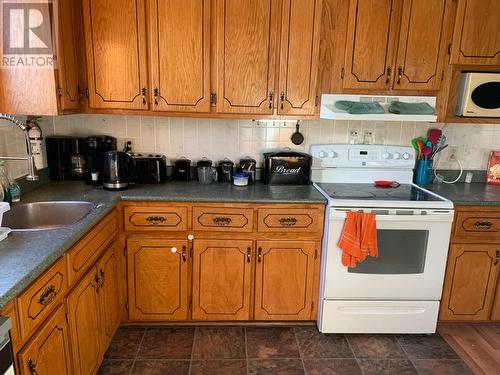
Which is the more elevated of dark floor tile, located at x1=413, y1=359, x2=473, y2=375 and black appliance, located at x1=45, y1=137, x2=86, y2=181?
black appliance, located at x1=45, y1=137, x2=86, y2=181

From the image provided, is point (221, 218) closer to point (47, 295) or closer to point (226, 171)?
point (226, 171)

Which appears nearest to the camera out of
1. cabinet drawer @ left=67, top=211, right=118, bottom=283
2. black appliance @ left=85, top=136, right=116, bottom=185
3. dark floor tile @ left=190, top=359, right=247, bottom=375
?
cabinet drawer @ left=67, top=211, right=118, bottom=283

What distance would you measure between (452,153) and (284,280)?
62.9 inches

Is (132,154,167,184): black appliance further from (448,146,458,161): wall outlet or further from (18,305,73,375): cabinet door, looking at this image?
(448,146,458,161): wall outlet

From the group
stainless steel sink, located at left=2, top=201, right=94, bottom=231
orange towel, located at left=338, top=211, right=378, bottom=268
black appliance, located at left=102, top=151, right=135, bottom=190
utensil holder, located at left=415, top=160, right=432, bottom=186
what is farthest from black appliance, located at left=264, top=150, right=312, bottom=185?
stainless steel sink, located at left=2, top=201, right=94, bottom=231

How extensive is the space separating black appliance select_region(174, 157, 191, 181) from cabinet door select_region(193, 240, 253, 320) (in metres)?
0.55

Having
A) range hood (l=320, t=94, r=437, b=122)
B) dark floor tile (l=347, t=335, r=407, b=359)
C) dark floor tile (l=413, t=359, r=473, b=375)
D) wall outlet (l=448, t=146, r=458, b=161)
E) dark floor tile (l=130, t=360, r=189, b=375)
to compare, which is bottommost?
dark floor tile (l=130, t=360, r=189, b=375)

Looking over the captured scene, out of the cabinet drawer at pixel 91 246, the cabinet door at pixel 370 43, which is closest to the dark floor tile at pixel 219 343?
the cabinet drawer at pixel 91 246

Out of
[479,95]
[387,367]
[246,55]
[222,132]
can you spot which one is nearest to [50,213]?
[222,132]

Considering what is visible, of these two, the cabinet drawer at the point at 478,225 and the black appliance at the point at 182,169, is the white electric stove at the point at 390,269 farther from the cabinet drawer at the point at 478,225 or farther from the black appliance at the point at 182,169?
the black appliance at the point at 182,169

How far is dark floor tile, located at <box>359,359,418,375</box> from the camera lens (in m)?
2.15

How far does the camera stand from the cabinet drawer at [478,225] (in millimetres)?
2365

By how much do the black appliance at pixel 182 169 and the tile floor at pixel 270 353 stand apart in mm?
994

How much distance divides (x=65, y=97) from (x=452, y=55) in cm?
230
